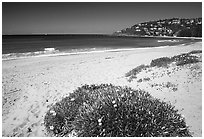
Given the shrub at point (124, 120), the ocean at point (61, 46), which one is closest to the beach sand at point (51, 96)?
the shrub at point (124, 120)

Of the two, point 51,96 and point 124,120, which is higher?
point 124,120

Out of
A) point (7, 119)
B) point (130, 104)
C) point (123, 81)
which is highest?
point (130, 104)

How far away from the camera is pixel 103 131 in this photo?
129 inches

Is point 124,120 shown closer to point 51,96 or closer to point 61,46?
point 51,96

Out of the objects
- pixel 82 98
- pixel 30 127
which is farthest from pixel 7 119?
pixel 82 98

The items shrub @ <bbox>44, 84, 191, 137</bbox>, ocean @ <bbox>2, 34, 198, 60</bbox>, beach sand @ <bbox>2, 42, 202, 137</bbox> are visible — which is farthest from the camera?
ocean @ <bbox>2, 34, 198, 60</bbox>

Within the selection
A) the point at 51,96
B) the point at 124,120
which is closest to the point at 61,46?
the point at 51,96

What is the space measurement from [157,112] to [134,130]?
64 cm

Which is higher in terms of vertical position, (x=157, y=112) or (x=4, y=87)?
(x=157, y=112)

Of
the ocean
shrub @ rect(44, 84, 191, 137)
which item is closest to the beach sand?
shrub @ rect(44, 84, 191, 137)

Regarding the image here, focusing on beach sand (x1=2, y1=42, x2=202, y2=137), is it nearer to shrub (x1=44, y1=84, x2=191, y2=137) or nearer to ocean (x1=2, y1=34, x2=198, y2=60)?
shrub (x1=44, y1=84, x2=191, y2=137)

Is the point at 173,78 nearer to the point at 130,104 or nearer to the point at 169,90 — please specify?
the point at 169,90

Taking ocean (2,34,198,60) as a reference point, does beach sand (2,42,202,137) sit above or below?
below

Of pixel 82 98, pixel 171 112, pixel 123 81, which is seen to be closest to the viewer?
pixel 171 112
